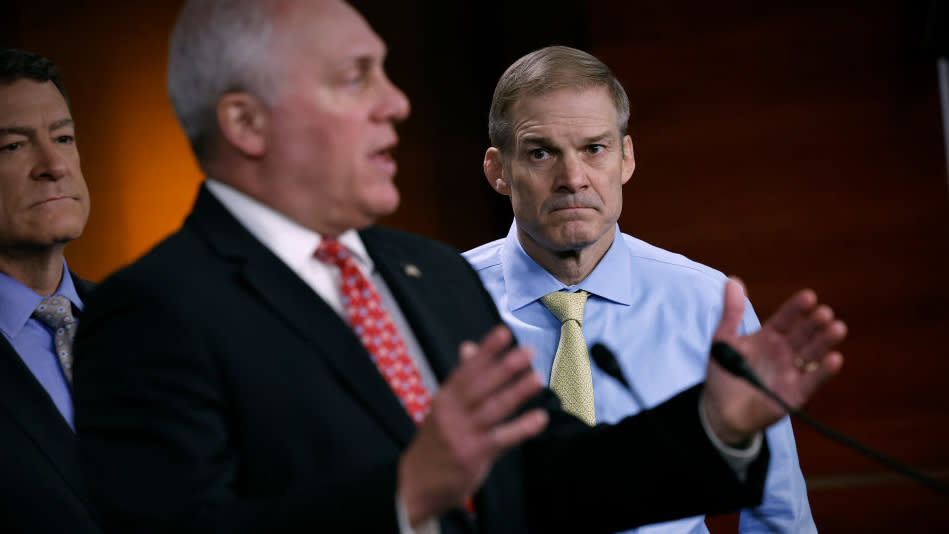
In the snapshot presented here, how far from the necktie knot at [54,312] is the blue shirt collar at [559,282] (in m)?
0.95

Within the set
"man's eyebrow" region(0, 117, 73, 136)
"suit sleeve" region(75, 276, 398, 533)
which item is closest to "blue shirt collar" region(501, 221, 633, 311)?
"man's eyebrow" region(0, 117, 73, 136)

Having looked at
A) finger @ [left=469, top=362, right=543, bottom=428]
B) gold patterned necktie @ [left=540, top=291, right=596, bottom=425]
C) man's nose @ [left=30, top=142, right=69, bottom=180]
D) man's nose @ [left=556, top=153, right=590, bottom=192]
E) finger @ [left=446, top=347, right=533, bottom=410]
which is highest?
man's nose @ [left=30, top=142, right=69, bottom=180]

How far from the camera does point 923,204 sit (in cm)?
355

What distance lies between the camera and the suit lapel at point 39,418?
183cm

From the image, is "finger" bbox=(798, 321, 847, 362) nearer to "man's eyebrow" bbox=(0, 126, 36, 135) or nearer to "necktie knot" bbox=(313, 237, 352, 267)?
"necktie knot" bbox=(313, 237, 352, 267)

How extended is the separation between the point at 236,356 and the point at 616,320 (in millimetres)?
1259

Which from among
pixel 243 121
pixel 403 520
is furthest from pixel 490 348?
pixel 243 121

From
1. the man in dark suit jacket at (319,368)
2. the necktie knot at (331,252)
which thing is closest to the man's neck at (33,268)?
the man in dark suit jacket at (319,368)

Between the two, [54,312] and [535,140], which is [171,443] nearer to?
[54,312]

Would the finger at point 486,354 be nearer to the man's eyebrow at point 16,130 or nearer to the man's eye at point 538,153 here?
the man's eye at point 538,153

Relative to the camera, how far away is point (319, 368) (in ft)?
3.91

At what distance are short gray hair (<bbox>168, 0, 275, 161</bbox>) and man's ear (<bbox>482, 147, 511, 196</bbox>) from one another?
1238 millimetres

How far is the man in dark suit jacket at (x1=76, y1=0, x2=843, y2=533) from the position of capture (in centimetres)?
108

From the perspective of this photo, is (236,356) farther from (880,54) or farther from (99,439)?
(880,54)
